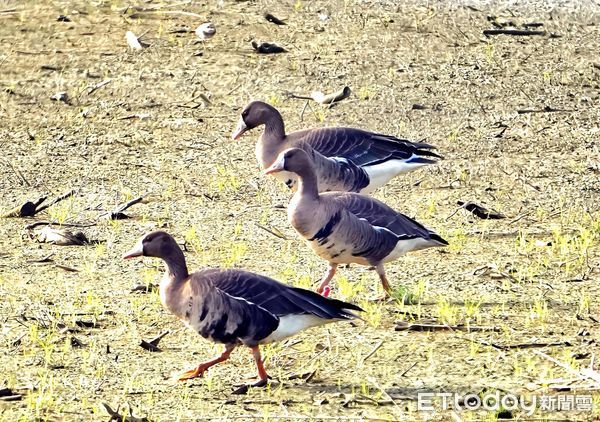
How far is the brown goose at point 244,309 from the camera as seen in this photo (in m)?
8.11

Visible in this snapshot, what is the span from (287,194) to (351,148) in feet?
3.10

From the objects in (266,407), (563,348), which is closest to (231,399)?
(266,407)

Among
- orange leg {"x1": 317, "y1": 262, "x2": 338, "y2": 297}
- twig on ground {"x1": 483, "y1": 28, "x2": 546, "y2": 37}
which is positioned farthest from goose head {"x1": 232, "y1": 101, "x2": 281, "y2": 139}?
twig on ground {"x1": 483, "y1": 28, "x2": 546, "y2": 37}

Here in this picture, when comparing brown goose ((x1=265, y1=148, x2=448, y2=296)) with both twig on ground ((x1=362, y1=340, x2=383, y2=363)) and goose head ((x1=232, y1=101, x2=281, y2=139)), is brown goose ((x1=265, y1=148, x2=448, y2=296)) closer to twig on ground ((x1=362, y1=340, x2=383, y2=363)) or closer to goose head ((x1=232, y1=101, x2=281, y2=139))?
twig on ground ((x1=362, y1=340, x2=383, y2=363))

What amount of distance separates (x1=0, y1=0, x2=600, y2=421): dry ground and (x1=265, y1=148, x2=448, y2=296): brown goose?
28cm

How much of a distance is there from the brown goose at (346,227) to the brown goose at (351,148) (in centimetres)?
186

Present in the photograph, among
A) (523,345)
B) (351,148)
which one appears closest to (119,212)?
(351,148)

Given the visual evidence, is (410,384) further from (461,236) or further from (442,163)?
(442,163)

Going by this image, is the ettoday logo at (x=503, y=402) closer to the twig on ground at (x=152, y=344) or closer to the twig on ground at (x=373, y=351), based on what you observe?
the twig on ground at (x=373, y=351)

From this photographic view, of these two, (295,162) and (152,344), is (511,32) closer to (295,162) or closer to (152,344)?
(295,162)

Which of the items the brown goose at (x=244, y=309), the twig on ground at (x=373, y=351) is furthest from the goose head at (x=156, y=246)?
the twig on ground at (x=373, y=351)

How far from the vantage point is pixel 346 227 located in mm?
9906

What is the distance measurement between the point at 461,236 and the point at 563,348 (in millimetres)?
2657

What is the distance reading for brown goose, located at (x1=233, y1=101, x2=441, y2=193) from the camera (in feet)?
39.8
